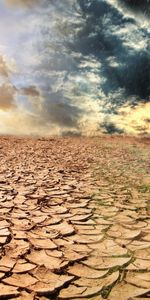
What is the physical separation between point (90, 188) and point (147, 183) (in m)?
0.92

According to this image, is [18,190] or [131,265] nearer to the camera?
[131,265]

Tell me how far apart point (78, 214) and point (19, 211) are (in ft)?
1.65

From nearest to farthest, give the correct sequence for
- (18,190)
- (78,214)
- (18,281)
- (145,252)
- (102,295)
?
(102,295) → (18,281) → (145,252) → (78,214) → (18,190)

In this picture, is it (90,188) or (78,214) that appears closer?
(78,214)

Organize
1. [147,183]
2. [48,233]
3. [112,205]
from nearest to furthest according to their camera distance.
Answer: [48,233], [112,205], [147,183]

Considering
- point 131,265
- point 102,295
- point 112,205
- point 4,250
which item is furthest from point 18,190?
point 102,295

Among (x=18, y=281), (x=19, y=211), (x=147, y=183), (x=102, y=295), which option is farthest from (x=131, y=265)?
(x=147, y=183)

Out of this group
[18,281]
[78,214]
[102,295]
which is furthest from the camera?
[78,214]

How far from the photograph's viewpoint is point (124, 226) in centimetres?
296

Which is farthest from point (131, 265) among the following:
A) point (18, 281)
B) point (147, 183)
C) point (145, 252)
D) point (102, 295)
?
point (147, 183)

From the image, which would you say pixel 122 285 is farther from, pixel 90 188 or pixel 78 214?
pixel 90 188

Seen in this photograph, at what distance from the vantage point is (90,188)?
15.3ft

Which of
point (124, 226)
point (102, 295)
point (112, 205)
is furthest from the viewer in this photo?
point (112, 205)

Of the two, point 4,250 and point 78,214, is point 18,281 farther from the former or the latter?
point 78,214
